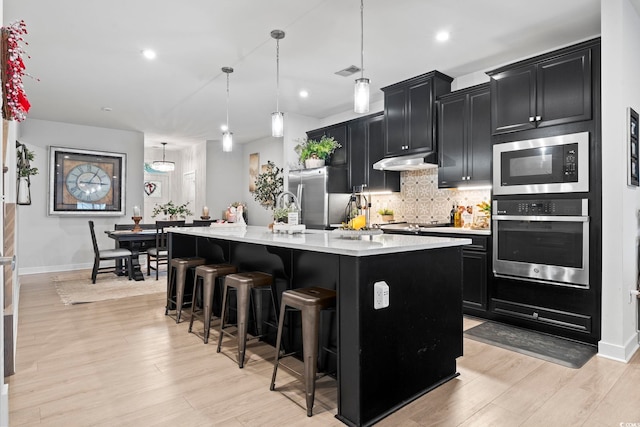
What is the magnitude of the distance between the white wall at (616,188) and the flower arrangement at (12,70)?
3.70 meters

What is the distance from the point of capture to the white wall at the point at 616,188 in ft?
9.38

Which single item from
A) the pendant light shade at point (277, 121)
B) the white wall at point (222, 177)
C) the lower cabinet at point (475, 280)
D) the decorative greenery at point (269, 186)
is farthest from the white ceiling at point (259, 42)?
the white wall at point (222, 177)

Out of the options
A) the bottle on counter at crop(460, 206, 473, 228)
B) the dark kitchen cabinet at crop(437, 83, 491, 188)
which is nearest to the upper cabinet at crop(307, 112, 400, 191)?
the dark kitchen cabinet at crop(437, 83, 491, 188)

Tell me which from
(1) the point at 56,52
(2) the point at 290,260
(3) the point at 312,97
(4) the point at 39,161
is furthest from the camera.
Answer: (4) the point at 39,161

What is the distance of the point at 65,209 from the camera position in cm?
716

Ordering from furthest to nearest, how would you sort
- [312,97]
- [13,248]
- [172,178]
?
1. [172,178]
2. [312,97]
3. [13,248]

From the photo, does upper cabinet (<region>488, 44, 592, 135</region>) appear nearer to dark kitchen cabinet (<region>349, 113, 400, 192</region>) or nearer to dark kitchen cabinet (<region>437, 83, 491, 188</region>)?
dark kitchen cabinet (<region>437, 83, 491, 188</region>)

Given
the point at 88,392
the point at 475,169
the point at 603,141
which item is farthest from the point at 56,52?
the point at 603,141

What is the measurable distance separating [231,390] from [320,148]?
13.7 ft

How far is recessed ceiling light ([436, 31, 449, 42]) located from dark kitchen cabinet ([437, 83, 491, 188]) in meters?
0.65

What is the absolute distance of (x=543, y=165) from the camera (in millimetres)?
3354

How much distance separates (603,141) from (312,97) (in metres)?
3.77

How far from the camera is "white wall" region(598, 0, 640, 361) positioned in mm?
2859

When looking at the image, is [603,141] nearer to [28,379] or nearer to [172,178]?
[28,379]
